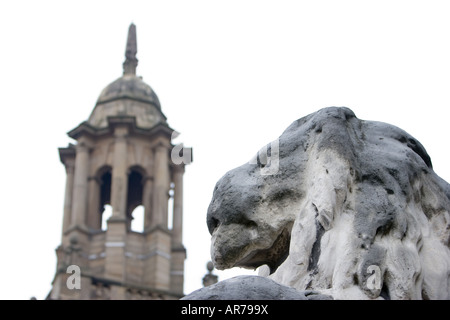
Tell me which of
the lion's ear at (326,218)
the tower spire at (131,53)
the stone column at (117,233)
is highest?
the tower spire at (131,53)

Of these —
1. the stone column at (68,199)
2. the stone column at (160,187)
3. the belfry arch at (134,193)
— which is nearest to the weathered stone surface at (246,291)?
the stone column at (160,187)

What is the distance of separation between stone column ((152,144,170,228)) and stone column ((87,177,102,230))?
1.66 metres

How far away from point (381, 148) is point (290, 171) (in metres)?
0.32

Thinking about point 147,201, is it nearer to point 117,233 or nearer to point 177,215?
point 177,215

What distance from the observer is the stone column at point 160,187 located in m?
33.2

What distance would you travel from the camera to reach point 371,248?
3688 mm

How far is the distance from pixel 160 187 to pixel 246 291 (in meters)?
30.4

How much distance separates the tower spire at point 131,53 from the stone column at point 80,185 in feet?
10.8

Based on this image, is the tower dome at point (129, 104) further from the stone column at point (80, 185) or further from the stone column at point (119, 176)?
the stone column at point (80, 185)

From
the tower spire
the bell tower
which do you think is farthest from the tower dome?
the tower spire

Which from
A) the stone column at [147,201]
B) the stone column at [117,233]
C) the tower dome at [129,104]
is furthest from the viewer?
the tower dome at [129,104]

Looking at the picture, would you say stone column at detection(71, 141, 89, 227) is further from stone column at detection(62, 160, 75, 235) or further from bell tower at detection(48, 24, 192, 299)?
stone column at detection(62, 160, 75, 235)
